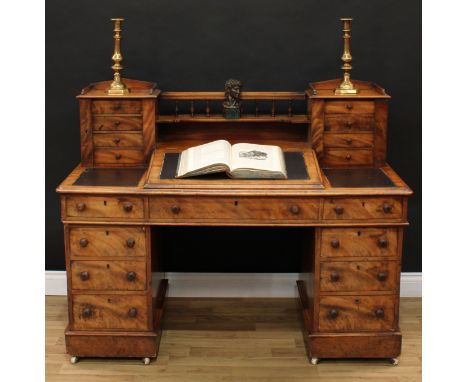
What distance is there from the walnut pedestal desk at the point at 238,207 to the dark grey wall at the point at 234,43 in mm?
190

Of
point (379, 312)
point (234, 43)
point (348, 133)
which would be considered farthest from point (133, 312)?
point (234, 43)

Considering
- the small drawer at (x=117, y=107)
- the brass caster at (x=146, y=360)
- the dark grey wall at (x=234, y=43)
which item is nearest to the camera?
the brass caster at (x=146, y=360)

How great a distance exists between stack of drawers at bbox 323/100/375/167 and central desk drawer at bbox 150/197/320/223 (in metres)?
0.53

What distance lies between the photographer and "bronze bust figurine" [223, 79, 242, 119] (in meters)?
4.18

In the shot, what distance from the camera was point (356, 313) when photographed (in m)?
3.90

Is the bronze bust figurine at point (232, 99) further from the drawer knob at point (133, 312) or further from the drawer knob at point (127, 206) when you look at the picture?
the drawer knob at point (133, 312)

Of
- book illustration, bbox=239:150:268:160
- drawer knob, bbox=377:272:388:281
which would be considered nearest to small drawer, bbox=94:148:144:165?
book illustration, bbox=239:150:268:160

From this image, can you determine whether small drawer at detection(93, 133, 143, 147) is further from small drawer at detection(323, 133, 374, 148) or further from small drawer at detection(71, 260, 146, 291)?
small drawer at detection(323, 133, 374, 148)

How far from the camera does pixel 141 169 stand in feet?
13.6

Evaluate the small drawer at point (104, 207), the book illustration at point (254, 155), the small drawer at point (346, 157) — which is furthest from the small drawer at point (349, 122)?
the small drawer at point (104, 207)

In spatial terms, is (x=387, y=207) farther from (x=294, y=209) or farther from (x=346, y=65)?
(x=346, y=65)

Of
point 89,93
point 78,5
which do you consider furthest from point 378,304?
point 78,5

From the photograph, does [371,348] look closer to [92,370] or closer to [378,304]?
[378,304]

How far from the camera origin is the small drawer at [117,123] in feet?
13.5
